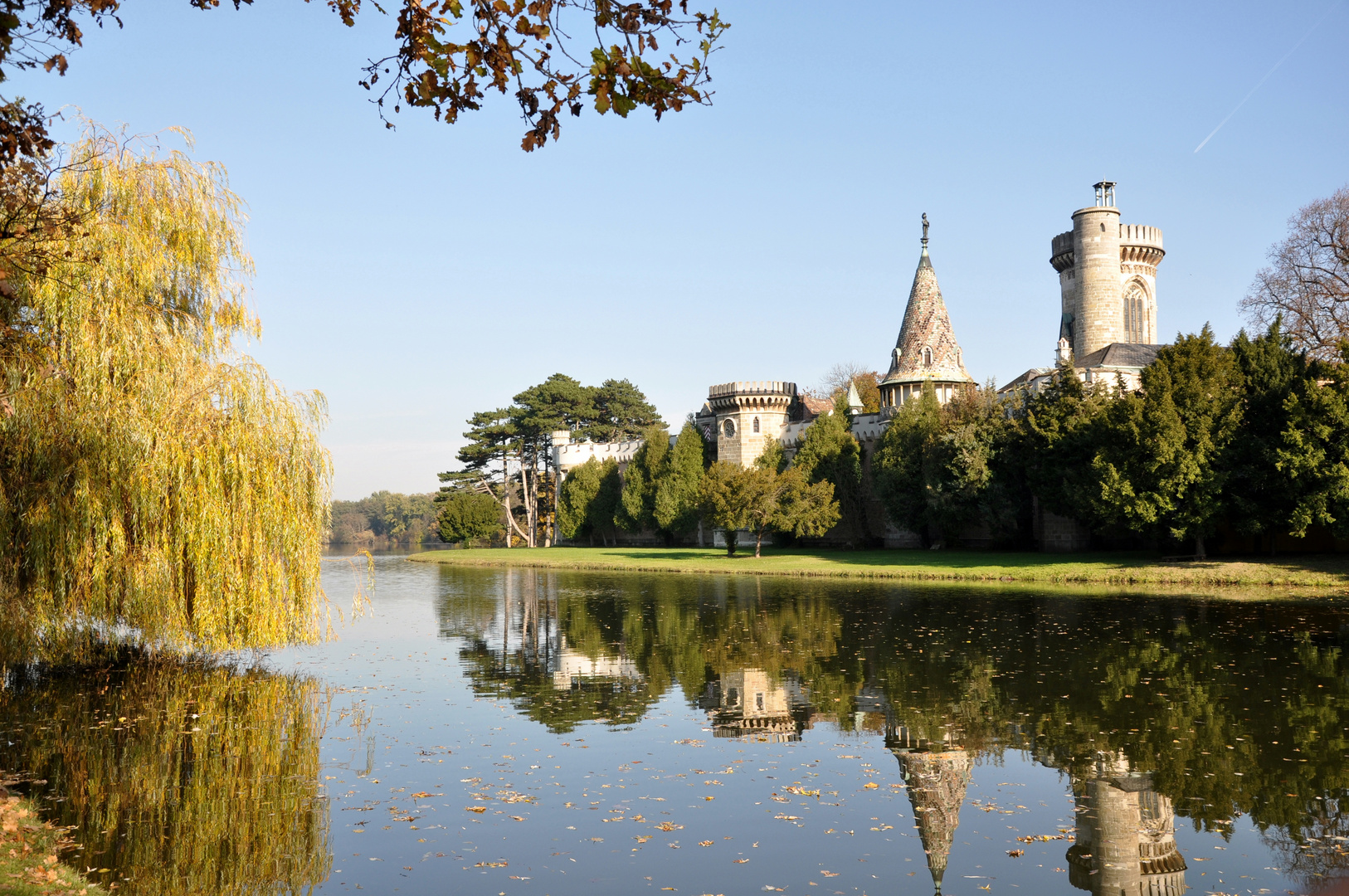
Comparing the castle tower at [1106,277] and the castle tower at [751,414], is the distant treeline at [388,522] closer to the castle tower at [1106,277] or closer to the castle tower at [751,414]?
the castle tower at [751,414]

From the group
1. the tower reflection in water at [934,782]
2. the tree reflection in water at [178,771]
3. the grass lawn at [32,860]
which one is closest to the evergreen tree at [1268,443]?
the tower reflection in water at [934,782]

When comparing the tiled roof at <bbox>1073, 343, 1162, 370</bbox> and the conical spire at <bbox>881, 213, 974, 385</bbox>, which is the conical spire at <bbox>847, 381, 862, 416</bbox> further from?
the tiled roof at <bbox>1073, 343, 1162, 370</bbox>

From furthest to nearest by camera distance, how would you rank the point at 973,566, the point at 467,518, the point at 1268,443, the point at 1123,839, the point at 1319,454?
the point at 467,518, the point at 973,566, the point at 1268,443, the point at 1319,454, the point at 1123,839

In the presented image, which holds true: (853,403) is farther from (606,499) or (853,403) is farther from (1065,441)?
(1065,441)

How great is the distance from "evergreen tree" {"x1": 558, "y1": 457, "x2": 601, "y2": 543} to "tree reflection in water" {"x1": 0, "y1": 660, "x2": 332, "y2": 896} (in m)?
49.5

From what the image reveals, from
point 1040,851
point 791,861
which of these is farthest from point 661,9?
point 1040,851

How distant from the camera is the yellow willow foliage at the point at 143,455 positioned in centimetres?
1245

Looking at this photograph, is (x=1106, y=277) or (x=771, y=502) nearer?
(x=771, y=502)

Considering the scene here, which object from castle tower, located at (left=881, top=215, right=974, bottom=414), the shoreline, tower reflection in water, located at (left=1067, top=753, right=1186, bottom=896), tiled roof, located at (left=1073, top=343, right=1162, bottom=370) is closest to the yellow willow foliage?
tower reflection in water, located at (left=1067, top=753, right=1186, bottom=896)

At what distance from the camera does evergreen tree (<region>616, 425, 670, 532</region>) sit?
57625mm

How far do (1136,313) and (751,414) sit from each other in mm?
19972

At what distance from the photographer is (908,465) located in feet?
143

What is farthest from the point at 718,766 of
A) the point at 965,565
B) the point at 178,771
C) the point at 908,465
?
the point at 908,465

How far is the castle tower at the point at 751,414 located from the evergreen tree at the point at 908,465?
12.1 meters
